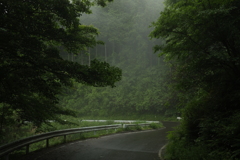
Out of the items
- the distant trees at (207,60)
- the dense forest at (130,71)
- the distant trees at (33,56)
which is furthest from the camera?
the dense forest at (130,71)

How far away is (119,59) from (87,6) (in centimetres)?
4463

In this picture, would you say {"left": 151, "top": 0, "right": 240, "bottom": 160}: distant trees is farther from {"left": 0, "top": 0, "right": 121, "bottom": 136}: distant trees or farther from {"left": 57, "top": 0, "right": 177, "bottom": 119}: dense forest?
{"left": 57, "top": 0, "right": 177, "bottom": 119}: dense forest

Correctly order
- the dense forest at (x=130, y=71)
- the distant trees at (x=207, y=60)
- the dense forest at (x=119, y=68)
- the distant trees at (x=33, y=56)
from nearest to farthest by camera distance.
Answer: the distant trees at (x=33, y=56)
the dense forest at (x=119, y=68)
the distant trees at (x=207, y=60)
the dense forest at (x=130, y=71)

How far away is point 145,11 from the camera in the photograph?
160 feet

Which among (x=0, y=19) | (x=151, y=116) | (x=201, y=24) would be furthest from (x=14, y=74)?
(x=151, y=116)

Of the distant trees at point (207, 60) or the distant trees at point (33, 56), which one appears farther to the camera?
the distant trees at point (207, 60)

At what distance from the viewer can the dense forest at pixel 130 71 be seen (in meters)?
37.9

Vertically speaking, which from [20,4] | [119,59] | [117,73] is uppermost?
[119,59]

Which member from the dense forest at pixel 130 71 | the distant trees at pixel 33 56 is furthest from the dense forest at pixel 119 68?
the dense forest at pixel 130 71

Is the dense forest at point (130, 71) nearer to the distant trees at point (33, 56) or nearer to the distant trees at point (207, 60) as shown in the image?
the distant trees at point (207, 60)

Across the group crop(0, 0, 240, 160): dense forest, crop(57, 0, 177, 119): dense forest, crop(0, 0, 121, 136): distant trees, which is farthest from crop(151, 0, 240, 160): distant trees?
crop(57, 0, 177, 119): dense forest

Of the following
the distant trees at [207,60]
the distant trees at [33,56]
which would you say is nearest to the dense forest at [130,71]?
the distant trees at [207,60]

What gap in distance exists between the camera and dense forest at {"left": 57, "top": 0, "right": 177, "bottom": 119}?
37.9 meters

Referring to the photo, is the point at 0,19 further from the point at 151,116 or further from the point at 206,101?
the point at 151,116
